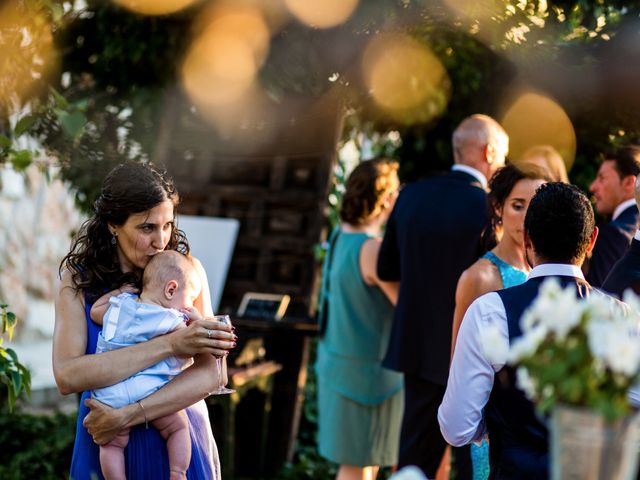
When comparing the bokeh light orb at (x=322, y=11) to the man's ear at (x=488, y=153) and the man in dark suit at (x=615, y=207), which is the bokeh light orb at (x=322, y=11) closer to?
the man's ear at (x=488, y=153)

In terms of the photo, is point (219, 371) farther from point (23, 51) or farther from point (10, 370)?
point (23, 51)

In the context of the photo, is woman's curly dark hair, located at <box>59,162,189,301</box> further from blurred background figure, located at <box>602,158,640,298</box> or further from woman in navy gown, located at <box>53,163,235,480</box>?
blurred background figure, located at <box>602,158,640,298</box>

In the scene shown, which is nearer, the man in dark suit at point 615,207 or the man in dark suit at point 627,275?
the man in dark suit at point 627,275

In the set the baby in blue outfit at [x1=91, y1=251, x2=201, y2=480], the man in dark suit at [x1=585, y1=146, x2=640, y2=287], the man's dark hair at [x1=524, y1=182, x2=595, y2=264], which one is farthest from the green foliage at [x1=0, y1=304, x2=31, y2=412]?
the man in dark suit at [x1=585, y1=146, x2=640, y2=287]

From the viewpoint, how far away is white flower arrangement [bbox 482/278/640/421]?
129 cm

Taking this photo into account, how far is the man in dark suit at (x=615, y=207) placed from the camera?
405 cm

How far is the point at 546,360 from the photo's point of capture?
1.36 metres

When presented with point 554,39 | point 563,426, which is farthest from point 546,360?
point 554,39

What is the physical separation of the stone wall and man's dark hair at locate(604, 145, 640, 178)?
696 cm

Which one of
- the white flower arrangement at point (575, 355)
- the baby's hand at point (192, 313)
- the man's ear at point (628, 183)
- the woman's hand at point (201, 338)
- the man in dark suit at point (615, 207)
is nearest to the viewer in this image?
the white flower arrangement at point (575, 355)

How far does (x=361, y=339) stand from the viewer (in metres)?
4.79

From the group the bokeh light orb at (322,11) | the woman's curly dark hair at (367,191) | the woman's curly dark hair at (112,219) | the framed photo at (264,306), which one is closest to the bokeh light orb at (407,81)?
the bokeh light orb at (322,11)

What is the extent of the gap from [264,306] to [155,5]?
197cm

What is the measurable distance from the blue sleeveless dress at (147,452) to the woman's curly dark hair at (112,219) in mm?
93
